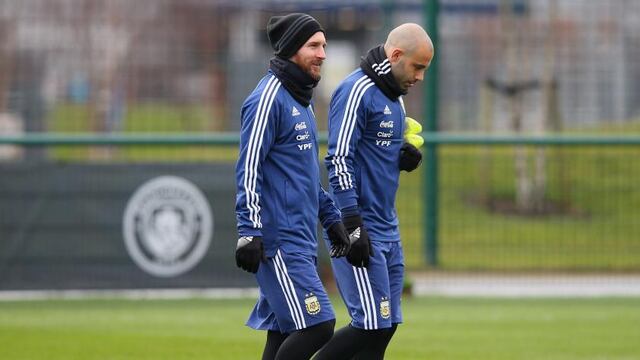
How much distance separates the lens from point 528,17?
1766cm

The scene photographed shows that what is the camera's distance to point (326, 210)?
24.8 feet

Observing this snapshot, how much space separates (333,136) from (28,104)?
10293 millimetres

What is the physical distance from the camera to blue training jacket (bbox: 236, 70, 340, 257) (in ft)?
23.1

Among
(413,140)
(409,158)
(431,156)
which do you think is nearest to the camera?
(409,158)

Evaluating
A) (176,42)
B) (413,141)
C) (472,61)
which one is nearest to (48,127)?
(176,42)

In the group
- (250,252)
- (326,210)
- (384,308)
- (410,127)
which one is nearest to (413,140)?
(410,127)

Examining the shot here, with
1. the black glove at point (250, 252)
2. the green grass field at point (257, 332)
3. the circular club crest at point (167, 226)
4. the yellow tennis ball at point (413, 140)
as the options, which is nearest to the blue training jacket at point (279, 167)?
the black glove at point (250, 252)

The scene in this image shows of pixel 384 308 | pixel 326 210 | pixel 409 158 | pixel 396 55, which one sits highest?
pixel 396 55

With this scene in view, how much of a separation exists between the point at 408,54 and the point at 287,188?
111 centimetres

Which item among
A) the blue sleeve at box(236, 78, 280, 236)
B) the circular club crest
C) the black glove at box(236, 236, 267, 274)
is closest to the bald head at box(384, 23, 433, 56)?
the blue sleeve at box(236, 78, 280, 236)

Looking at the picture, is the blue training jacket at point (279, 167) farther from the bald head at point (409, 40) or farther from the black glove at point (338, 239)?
the bald head at point (409, 40)

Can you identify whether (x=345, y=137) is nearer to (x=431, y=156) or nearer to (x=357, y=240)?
(x=357, y=240)

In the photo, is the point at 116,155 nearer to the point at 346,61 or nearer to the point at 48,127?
the point at 48,127

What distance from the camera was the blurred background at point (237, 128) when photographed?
14.2 m
